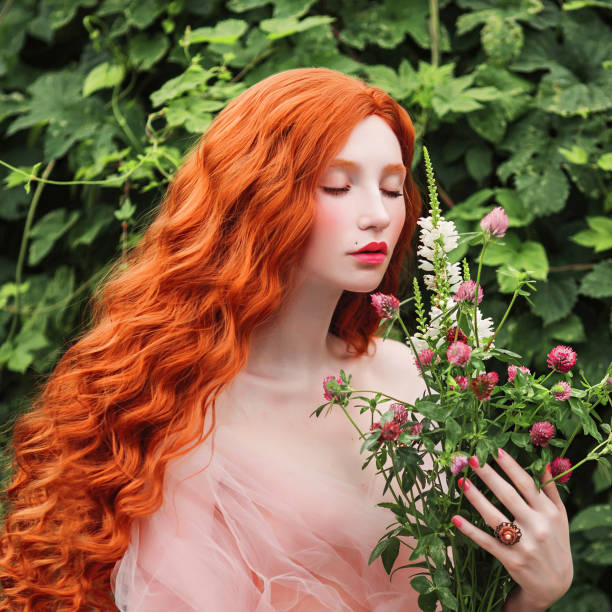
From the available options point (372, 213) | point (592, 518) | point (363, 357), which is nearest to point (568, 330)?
point (592, 518)

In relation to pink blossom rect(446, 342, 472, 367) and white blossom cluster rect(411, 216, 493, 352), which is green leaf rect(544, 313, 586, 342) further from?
pink blossom rect(446, 342, 472, 367)

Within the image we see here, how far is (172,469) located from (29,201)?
1.24m

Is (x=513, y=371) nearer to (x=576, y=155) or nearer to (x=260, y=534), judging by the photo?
(x=260, y=534)

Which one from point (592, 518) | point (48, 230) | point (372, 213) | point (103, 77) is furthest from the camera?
point (48, 230)

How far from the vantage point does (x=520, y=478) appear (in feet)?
3.72

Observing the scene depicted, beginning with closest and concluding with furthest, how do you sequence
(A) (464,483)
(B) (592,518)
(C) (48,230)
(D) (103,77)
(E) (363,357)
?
(A) (464,483)
(E) (363,357)
(B) (592,518)
(D) (103,77)
(C) (48,230)

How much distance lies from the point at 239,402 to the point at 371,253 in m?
0.35

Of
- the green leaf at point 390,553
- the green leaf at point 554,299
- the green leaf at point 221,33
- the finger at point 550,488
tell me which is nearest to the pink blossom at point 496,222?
the finger at point 550,488

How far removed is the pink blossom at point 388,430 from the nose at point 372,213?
Answer: 36 cm

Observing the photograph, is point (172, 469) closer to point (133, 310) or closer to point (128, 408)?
point (128, 408)

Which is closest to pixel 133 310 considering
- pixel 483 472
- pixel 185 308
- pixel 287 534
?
pixel 185 308

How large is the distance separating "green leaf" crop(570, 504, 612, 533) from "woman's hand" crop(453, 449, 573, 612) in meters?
0.57

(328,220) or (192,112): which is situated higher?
(328,220)

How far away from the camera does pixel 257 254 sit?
1.35 m
